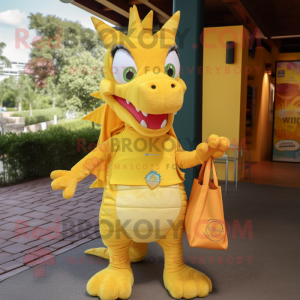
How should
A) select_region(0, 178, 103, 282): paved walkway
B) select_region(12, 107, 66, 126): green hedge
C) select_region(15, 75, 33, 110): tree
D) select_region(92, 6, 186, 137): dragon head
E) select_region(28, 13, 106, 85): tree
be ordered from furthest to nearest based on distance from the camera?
select_region(28, 13, 106, 85): tree
select_region(12, 107, 66, 126): green hedge
select_region(15, 75, 33, 110): tree
select_region(0, 178, 103, 282): paved walkway
select_region(92, 6, 186, 137): dragon head

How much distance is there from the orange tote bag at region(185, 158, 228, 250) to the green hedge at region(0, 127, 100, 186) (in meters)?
4.62

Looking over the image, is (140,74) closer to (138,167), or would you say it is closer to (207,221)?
(138,167)

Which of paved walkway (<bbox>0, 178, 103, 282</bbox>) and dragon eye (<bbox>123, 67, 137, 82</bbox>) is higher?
dragon eye (<bbox>123, 67, 137, 82</bbox>)

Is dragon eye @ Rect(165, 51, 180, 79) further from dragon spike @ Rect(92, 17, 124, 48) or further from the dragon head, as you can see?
→ dragon spike @ Rect(92, 17, 124, 48)

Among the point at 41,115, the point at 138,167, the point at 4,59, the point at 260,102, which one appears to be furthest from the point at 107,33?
the point at 260,102

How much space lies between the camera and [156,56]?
2150 millimetres

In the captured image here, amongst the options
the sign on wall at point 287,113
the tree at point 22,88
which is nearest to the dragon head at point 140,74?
the tree at point 22,88

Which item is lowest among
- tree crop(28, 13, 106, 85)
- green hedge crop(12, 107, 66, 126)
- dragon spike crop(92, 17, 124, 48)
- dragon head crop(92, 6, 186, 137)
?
green hedge crop(12, 107, 66, 126)

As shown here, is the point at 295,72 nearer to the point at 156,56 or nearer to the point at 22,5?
the point at 22,5

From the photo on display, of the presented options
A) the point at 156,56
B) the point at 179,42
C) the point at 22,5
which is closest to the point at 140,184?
the point at 156,56

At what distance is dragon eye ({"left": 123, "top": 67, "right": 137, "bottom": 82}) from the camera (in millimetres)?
2135

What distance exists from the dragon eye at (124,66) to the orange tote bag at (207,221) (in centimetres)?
76

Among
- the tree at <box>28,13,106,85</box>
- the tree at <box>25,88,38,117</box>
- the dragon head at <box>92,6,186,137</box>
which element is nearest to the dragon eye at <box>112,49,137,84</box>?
the dragon head at <box>92,6,186,137</box>

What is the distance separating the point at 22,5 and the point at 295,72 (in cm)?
665
